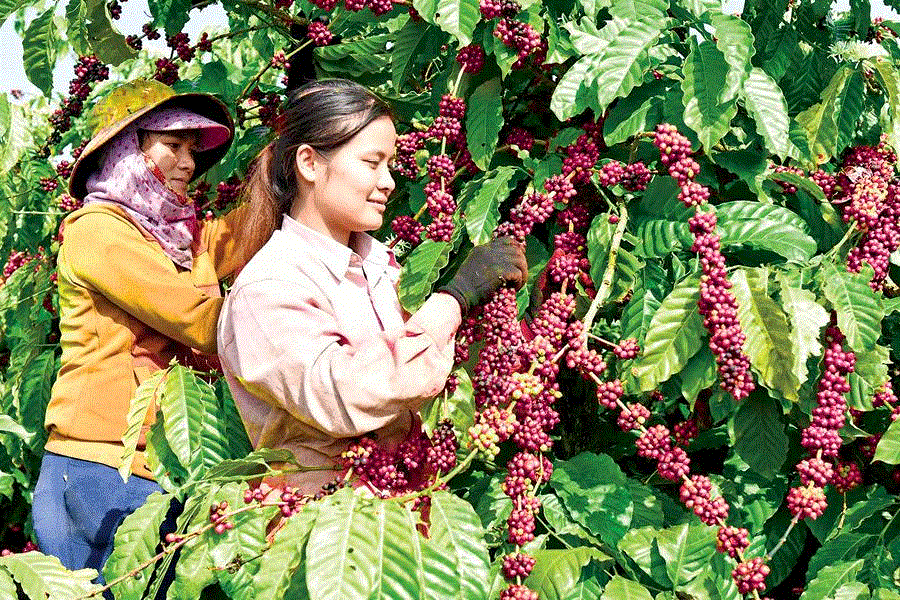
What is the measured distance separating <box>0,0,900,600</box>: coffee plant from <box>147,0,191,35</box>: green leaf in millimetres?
798

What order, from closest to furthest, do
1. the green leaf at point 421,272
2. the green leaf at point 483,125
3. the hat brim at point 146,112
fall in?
the green leaf at point 421,272, the green leaf at point 483,125, the hat brim at point 146,112

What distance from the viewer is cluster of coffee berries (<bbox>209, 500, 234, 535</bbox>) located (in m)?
Result: 1.67

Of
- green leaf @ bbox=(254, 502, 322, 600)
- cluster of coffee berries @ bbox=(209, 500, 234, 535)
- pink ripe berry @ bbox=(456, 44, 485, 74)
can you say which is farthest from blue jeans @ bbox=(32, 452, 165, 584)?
pink ripe berry @ bbox=(456, 44, 485, 74)

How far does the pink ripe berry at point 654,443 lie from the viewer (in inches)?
66.4

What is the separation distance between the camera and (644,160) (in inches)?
77.9

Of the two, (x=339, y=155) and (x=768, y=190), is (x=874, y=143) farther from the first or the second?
(x=339, y=155)

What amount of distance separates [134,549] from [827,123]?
1582 mm

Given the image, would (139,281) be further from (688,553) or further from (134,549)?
(688,553)

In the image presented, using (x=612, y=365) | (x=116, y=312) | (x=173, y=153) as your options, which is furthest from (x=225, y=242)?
(x=612, y=365)

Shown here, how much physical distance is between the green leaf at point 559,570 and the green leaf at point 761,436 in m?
0.31

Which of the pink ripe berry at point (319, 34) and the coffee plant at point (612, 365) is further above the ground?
the pink ripe berry at point (319, 34)

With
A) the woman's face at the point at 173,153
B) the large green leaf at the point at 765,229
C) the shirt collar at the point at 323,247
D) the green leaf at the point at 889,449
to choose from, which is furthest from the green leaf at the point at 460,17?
the woman's face at the point at 173,153

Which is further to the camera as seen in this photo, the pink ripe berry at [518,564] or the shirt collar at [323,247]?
the shirt collar at [323,247]

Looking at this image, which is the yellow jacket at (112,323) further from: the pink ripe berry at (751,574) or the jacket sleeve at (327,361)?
the pink ripe berry at (751,574)
